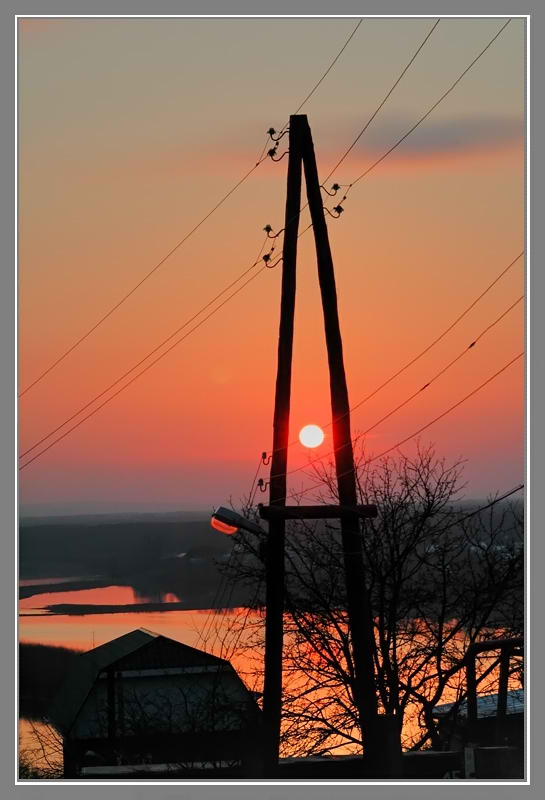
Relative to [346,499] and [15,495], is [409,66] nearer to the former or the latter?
[346,499]

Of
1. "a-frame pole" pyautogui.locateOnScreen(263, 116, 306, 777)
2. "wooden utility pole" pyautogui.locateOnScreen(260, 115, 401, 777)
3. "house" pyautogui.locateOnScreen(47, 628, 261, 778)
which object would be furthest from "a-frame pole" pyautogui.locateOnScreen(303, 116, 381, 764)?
"house" pyautogui.locateOnScreen(47, 628, 261, 778)

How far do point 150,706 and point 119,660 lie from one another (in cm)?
152

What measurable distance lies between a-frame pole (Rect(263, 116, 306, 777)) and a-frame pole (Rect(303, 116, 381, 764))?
134mm

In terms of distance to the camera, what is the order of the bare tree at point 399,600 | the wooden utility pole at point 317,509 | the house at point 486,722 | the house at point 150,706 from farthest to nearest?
the bare tree at point 399,600 → the house at point 150,706 → the house at point 486,722 → the wooden utility pole at point 317,509

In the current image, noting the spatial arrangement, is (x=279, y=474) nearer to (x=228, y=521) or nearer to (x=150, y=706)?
(x=228, y=521)

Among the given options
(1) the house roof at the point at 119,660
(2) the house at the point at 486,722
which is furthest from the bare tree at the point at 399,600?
(1) the house roof at the point at 119,660

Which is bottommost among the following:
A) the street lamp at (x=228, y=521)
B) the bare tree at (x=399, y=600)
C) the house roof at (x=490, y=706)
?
the house roof at (x=490, y=706)

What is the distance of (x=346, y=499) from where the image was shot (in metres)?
7.10

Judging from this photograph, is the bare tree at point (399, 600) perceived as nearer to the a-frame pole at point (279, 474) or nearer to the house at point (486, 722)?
the house at point (486, 722)

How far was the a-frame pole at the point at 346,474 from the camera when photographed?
7094 millimetres

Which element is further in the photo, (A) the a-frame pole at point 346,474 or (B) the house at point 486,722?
(B) the house at point 486,722

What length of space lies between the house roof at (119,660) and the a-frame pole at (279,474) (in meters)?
4.57

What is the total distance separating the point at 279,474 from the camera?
7098mm
